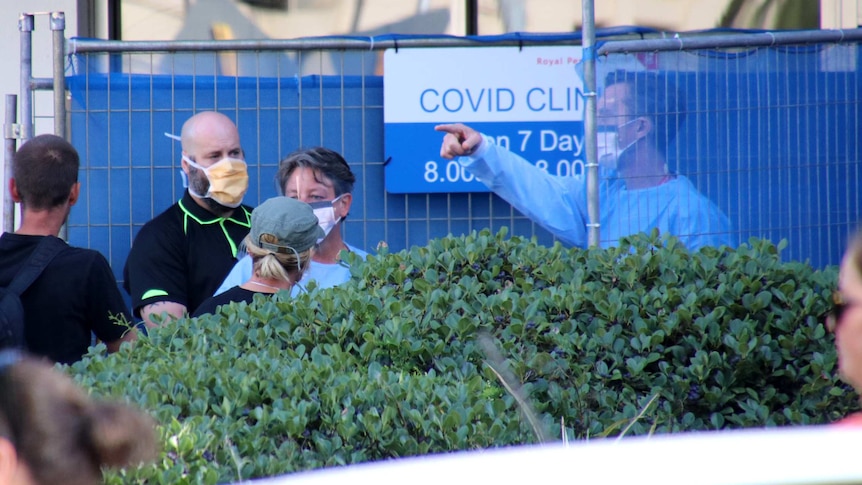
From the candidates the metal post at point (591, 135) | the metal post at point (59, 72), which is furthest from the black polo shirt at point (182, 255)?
the metal post at point (591, 135)

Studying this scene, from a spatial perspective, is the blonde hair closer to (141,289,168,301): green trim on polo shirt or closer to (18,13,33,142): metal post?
(141,289,168,301): green trim on polo shirt

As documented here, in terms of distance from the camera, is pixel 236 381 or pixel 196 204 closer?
pixel 236 381

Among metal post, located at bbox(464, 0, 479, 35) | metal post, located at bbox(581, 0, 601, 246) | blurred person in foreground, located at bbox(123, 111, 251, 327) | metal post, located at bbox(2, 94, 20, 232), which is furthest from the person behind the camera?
metal post, located at bbox(464, 0, 479, 35)

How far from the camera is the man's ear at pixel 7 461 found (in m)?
1.87

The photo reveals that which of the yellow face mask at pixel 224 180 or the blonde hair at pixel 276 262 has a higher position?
the yellow face mask at pixel 224 180

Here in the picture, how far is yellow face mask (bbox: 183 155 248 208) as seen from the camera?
19.0 feet

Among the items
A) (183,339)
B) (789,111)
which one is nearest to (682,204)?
(789,111)

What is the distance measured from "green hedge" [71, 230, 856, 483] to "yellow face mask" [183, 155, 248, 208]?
5.69 feet

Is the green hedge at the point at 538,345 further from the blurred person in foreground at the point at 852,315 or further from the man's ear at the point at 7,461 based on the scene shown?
the man's ear at the point at 7,461

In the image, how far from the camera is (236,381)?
3.21m

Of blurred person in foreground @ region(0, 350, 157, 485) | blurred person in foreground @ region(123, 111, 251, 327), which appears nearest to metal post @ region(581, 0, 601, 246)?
blurred person in foreground @ region(123, 111, 251, 327)

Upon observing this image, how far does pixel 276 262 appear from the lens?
181 inches

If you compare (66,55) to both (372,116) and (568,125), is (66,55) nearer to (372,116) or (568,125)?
(372,116)

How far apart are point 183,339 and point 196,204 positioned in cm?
205
